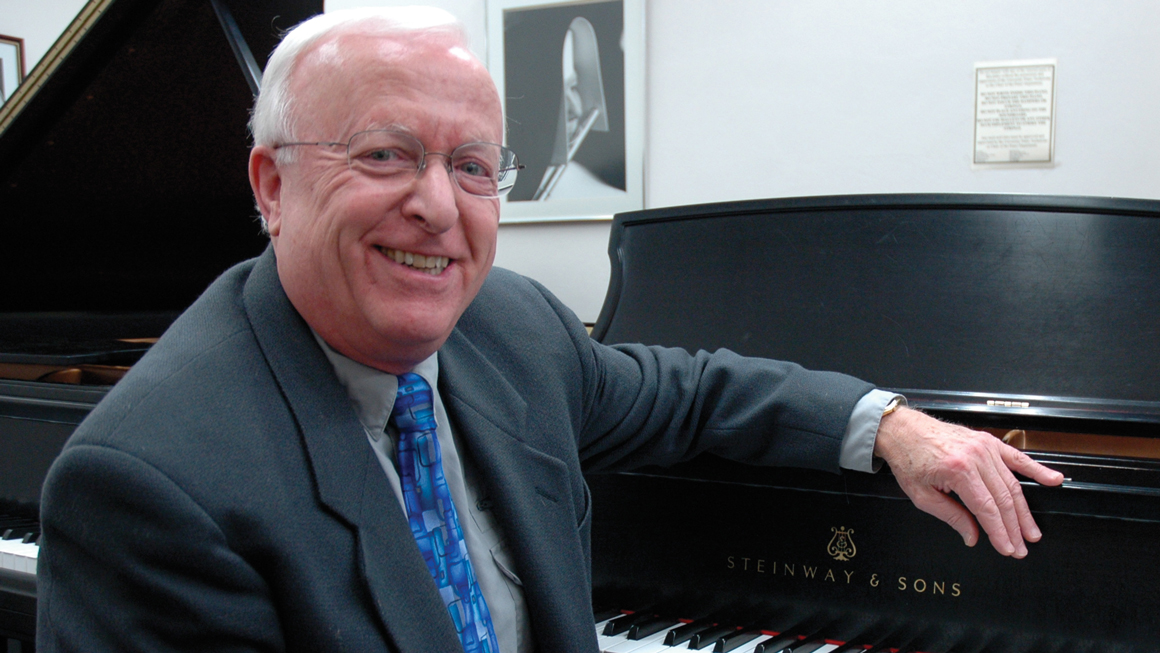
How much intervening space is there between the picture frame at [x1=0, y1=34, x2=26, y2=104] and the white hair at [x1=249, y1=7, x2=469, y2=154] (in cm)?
397

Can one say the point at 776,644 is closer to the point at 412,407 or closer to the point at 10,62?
the point at 412,407

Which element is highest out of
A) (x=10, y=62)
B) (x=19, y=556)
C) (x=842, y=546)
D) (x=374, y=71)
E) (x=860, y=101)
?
(x=10, y=62)

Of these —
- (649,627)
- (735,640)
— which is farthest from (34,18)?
(735,640)

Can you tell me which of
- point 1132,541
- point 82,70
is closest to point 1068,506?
point 1132,541

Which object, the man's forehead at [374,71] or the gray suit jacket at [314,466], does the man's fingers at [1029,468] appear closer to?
the gray suit jacket at [314,466]

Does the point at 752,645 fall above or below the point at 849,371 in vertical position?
below

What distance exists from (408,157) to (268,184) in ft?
0.68

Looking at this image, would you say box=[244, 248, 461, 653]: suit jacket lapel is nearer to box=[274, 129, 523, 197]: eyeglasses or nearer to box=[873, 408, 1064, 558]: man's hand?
box=[274, 129, 523, 197]: eyeglasses

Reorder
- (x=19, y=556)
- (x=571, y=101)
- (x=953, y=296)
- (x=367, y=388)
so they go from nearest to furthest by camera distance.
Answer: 1. (x=367, y=388)
2. (x=953, y=296)
3. (x=19, y=556)
4. (x=571, y=101)

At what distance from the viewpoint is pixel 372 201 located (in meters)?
1.04

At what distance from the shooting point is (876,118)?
2914 mm

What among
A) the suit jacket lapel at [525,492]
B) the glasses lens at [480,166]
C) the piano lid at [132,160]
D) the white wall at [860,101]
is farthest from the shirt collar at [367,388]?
the white wall at [860,101]

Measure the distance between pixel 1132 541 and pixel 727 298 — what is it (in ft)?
2.60

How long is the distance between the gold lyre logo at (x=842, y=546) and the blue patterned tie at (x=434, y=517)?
0.51m
